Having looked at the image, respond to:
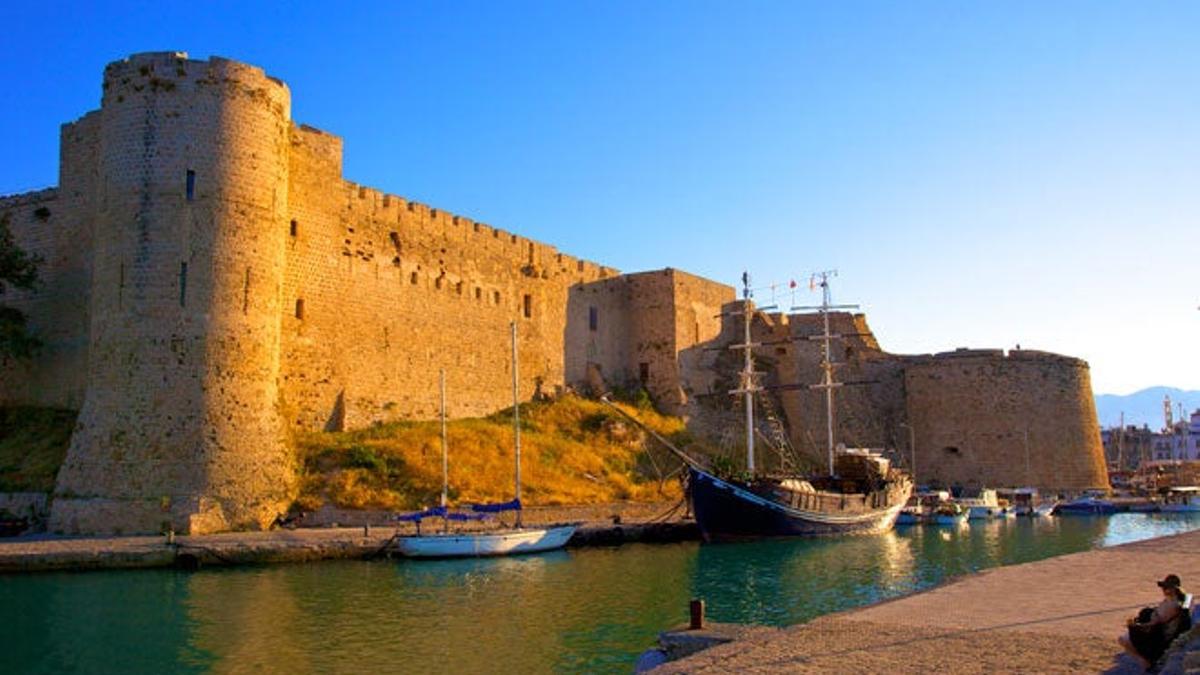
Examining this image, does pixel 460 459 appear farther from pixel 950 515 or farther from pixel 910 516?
pixel 950 515

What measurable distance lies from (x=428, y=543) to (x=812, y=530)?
1291 cm

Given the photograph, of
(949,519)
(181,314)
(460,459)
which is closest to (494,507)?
(460,459)

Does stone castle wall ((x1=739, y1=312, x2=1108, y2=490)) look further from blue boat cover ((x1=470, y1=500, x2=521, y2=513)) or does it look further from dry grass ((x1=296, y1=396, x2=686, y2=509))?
blue boat cover ((x1=470, y1=500, x2=521, y2=513))

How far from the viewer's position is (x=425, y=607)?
53.3ft

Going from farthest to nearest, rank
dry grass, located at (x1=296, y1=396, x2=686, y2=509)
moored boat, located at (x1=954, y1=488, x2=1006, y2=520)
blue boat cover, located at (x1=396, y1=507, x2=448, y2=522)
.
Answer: moored boat, located at (x1=954, y1=488, x2=1006, y2=520) → dry grass, located at (x1=296, y1=396, x2=686, y2=509) → blue boat cover, located at (x1=396, y1=507, x2=448, y2=522)

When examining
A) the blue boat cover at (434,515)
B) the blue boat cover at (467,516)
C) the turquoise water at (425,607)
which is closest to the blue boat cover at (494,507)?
the blue boat cover at (434,515)

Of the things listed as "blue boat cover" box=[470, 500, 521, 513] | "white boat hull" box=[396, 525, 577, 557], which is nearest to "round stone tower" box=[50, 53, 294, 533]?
"white boat hull" box=[396, 525, 577, 557]

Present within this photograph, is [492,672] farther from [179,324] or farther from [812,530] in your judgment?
[812,530]

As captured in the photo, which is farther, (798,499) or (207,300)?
(798,499)

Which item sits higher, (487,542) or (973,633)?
→ (973,633)

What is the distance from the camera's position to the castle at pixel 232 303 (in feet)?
73.7

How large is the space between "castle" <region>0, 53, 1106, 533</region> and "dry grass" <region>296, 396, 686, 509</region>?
3.53 feet

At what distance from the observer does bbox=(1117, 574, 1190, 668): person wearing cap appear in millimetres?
7016

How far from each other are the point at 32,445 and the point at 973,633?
923 inches
